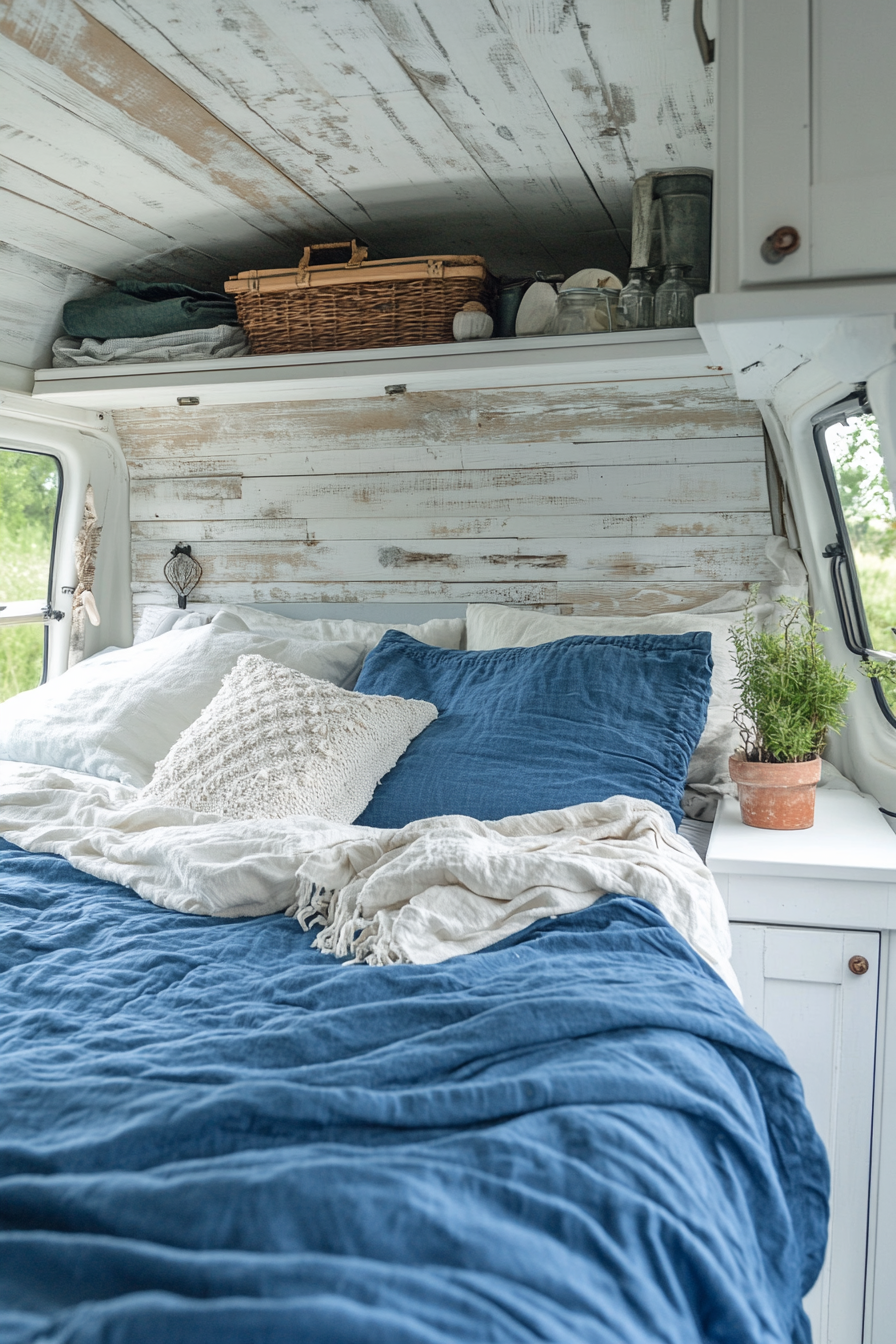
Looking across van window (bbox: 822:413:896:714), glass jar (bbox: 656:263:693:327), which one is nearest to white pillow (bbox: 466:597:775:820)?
van window (bbox: 822:413:896:714)

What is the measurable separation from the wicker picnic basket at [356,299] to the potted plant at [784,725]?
1007mm

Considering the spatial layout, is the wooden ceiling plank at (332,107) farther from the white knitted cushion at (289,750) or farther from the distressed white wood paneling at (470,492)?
the white knitted cushion at (289,750)

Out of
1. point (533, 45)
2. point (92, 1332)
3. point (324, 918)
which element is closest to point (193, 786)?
point (324, 918)

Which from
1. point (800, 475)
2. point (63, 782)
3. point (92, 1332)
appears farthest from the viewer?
point (800, 475)

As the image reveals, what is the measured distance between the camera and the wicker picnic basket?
7.27ft

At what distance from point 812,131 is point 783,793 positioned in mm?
1083

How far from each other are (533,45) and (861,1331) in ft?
6.87

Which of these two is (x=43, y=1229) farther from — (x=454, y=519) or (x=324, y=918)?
(x=454, y=519)

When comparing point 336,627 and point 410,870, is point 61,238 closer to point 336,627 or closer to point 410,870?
point 336,627

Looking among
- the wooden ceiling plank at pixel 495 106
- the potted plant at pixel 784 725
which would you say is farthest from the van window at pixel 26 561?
the potted plant at pixel 784 725

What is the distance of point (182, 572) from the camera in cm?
290

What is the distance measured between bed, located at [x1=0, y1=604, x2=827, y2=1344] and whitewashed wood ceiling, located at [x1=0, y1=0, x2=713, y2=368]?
4.32ft

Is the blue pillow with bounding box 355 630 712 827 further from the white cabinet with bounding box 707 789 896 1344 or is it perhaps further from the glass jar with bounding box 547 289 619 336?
the glass jar with bounding box 547 289 619 336

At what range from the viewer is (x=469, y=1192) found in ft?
2.47
